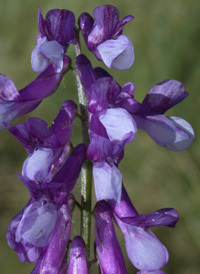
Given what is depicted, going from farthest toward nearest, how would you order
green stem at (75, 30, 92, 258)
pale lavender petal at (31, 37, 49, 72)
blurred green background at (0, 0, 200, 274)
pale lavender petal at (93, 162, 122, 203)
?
blurred green background at (0, 0, 200, 274) → green stem at (75, 30, 92, 258) → pale lavender petal at (31, 37, 49, 72) → pale lavender petal at (93, 162, 122, 203)

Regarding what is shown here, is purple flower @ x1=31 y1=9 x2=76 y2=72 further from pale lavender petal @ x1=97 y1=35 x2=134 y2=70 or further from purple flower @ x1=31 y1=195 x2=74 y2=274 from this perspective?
purple flower @ x1=31 y1=195 x2=74 y2=274

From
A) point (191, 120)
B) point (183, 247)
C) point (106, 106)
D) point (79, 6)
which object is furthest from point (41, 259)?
point (79, 6)

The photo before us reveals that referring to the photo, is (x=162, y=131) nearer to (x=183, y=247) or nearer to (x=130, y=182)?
(x=183, y=247)

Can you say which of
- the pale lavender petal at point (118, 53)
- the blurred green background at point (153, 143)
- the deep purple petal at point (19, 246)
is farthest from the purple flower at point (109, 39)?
the blurred green background at point (153, 143)

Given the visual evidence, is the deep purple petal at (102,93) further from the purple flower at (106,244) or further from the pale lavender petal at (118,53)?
the purple flower at (106,244)

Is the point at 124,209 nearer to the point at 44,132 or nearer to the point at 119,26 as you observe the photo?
the point at 44,132

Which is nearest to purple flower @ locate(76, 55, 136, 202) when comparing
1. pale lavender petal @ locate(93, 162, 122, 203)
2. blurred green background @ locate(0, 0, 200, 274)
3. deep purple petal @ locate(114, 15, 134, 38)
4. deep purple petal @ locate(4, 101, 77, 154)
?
pale lavender petal @ locate(93, 162, 122, 203)

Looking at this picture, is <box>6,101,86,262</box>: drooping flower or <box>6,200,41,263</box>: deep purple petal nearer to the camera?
<box>6,101,86,262</box>: drooping flower
